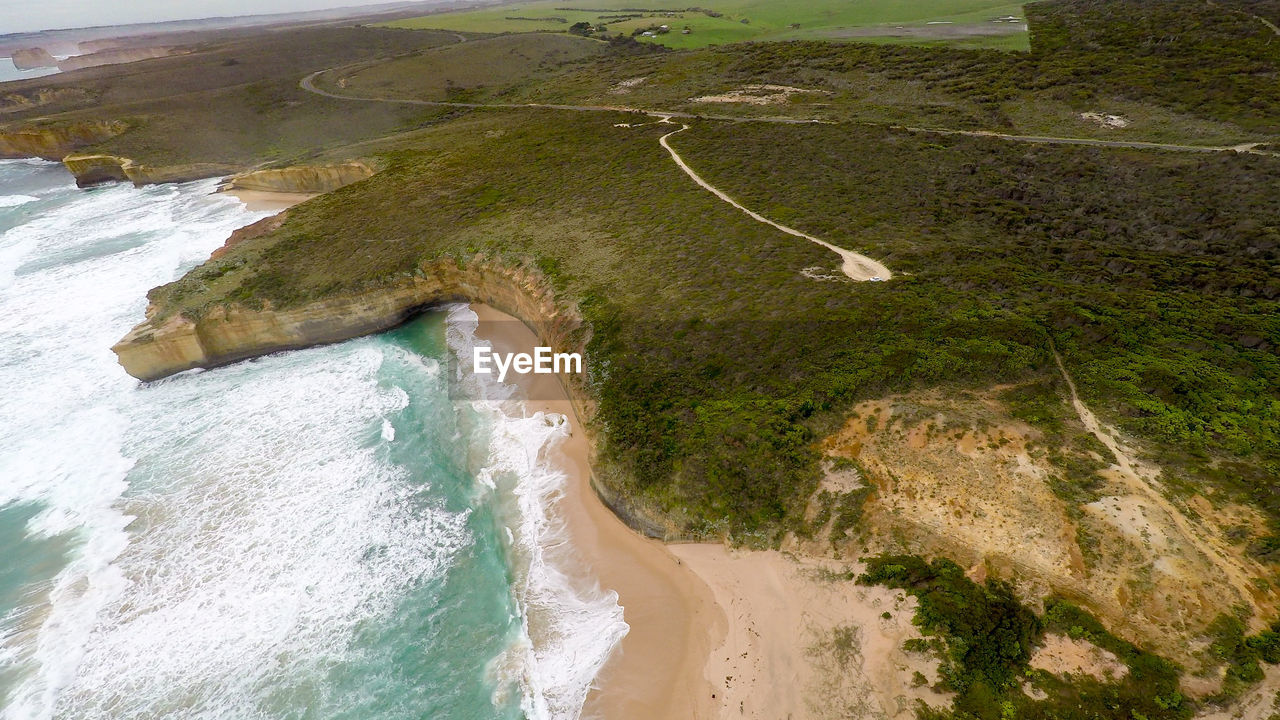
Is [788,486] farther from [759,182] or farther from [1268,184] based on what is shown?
[1268,184]

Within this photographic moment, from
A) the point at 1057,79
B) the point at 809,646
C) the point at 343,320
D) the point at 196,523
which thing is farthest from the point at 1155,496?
the point at 1057,79

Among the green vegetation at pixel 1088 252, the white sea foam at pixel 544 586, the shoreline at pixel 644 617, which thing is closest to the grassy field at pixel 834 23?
the green vegetation at pixel 1088 252

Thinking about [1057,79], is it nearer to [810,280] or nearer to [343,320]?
[810,280]

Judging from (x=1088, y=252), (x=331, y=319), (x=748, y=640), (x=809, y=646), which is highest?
(x=1088, y=252)

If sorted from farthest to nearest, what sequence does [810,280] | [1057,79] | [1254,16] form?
[1254,16]
[1057,79]
[810,280]

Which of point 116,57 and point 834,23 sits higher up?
point 116,57

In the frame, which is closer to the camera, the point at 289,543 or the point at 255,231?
the point at 289,543

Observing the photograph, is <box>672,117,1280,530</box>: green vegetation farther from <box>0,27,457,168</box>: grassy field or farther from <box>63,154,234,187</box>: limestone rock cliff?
<box>63,154,234,187</box>: limestone rock cliff
